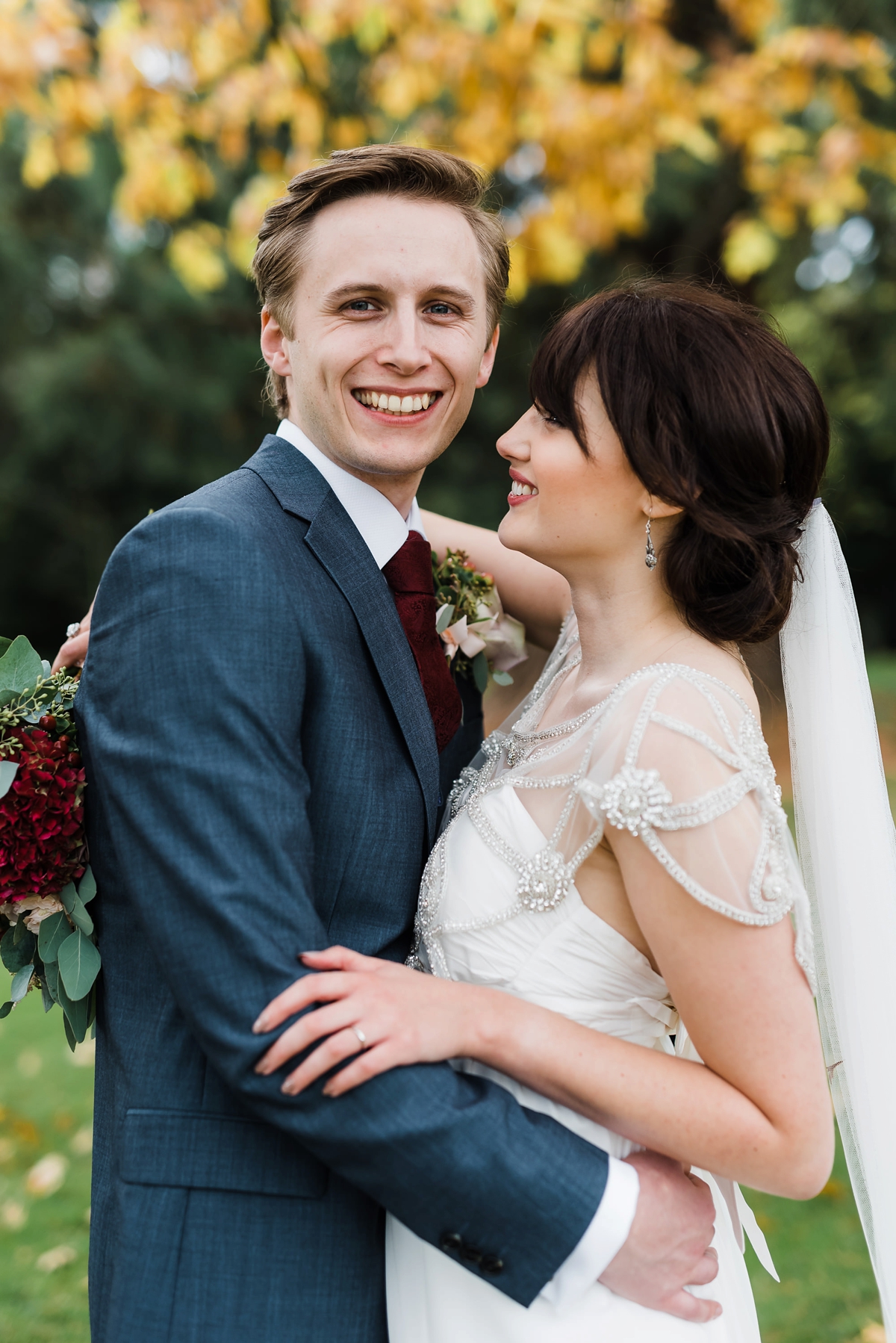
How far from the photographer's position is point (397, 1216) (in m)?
1.77

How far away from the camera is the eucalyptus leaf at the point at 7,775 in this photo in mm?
1895

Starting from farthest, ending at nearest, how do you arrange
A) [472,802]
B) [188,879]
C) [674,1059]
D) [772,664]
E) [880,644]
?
[880,644]
[772,664]
[472,802]
[674,1059]
[188,879]

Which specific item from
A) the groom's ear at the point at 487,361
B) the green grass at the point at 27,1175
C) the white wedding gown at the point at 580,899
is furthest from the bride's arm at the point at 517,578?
the green grass at the point at 27,1175

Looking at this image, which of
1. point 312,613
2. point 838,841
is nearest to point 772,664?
point 838,841

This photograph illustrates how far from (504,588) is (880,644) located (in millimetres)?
17076

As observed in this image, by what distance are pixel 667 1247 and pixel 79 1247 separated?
3.14 m

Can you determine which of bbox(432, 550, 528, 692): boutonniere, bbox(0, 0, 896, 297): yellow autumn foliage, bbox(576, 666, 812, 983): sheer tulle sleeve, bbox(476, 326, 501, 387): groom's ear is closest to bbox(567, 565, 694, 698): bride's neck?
bbox(576, 666, 812, 983): sheer tulle sleeve

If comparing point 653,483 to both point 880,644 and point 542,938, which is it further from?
point 880,644

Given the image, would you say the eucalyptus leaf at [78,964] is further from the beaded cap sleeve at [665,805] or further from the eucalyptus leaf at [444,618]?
the eucalyptus leaf at [444,618]

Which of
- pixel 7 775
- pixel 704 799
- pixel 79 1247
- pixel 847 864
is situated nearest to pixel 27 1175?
pixel 79 1247

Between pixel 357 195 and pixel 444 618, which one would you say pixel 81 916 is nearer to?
pixel 444 618

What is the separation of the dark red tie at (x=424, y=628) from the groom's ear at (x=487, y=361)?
500mm

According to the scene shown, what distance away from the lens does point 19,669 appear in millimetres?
2127

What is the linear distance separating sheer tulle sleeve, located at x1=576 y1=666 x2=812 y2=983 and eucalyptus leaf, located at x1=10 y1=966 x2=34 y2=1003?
1.06 meters
